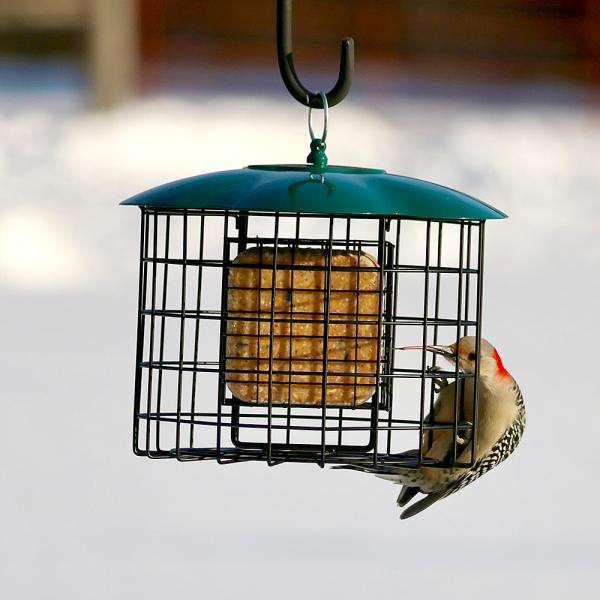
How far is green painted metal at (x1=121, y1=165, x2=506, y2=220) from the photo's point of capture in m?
3.26

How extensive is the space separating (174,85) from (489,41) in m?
1.60

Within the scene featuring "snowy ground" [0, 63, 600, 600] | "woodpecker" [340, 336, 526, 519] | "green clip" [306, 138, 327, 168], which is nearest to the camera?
"green clip" [306, 138, 327, 168]

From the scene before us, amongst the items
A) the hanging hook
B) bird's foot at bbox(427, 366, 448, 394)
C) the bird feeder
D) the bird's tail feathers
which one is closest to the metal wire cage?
the bird feeder

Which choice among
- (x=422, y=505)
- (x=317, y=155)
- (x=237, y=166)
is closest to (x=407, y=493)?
(x=422, y=505)

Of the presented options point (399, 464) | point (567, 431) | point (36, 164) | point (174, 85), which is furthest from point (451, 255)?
point (399, 464)

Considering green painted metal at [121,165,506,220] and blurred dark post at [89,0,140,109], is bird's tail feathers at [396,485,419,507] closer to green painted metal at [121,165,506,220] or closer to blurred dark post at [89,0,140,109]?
green painted metal at [121,165,506,220]

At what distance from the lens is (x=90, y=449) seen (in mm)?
7562

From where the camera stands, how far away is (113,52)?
24.8 feet

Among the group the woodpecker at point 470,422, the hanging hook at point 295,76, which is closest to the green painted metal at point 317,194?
the hanging hook at point 295,76

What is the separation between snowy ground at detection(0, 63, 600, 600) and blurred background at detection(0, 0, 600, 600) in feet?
0.03

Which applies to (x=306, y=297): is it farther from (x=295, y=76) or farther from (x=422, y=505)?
(x=422, y=505)

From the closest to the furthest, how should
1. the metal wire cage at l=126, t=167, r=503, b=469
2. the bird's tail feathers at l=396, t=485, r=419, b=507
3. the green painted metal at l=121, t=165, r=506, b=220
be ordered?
the green painted metal at l=121, t=165, r=506, b=220 < the metal wire cage at l=126, t=167, r=503, b=469 < the bird's tail feathers at l=396, t=485, r=419, b=507

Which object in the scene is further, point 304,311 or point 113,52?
point 113,52

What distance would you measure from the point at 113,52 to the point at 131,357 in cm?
145
